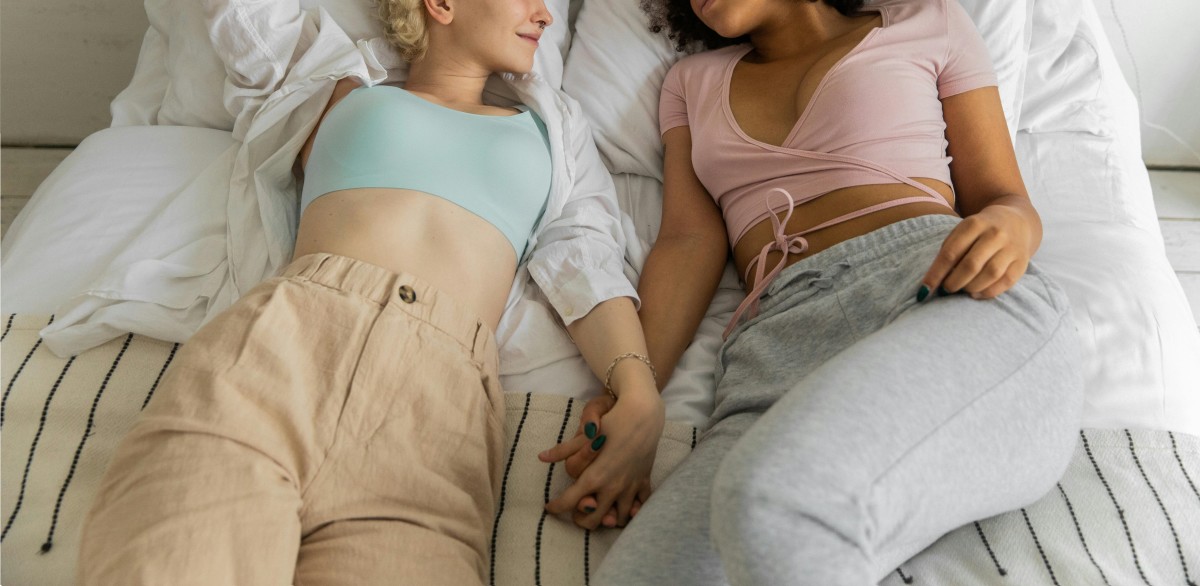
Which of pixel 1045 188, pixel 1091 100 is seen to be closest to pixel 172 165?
pixel 1045 188

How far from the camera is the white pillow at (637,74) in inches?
56.0

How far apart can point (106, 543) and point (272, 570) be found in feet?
0.49

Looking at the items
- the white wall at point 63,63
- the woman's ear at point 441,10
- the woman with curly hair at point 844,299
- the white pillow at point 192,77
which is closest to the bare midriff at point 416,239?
the woman with curly hair at point 844,299

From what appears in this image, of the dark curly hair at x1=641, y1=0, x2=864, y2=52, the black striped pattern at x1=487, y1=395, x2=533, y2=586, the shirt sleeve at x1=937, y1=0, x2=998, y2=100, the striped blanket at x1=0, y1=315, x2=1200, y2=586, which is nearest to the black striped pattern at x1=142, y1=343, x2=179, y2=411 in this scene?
the striped blanket at x1=0, y1=315, x2=1200, y2=586

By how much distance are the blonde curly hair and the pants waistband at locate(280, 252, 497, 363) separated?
1.46 feet

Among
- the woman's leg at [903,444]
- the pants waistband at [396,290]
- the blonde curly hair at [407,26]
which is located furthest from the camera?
the blonde curly hair at [407,26]

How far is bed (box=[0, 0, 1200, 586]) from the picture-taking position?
0.92 m

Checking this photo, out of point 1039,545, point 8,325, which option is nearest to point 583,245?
point 1039,545

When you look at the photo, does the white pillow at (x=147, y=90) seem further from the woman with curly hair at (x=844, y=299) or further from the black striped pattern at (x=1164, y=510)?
the black striped pattern at (x=1164, y=510)

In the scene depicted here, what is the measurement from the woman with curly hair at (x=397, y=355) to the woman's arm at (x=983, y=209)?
37cm

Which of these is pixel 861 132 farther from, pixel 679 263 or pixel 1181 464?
pixel 1181 464

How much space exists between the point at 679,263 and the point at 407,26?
0.56 m

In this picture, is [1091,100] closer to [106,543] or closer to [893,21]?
[893,21]

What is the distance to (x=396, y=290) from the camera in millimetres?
995
